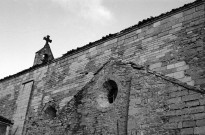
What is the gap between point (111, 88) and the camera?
7070 millimetres

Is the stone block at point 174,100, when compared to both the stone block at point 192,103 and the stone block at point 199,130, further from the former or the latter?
the stone block at point 199,130

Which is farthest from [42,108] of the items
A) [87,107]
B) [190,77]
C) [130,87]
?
[190,77]

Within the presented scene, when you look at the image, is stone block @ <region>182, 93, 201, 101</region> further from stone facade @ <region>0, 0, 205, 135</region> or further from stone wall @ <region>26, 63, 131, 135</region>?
stone wall @ <region>26, 63, 131, 135</region>

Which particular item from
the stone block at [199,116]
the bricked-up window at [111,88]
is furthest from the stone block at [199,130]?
the bricked-up window at [111,88]

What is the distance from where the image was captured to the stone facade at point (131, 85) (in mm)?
5242

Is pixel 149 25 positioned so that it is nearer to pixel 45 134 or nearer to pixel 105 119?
pixel 105 119

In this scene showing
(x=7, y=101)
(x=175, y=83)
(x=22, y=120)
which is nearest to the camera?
(x=175, y=83)

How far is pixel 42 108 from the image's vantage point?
33.1 ft

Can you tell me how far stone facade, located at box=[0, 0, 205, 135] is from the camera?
5.24 metres

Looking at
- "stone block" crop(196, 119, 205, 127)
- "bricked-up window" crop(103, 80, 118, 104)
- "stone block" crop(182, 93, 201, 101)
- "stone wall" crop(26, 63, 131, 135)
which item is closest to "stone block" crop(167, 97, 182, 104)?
"stone block" crop(182, 93, 201, 101)

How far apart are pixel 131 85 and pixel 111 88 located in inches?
42.7

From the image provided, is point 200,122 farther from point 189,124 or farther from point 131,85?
point 131,85

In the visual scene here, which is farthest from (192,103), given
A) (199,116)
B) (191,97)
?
(199,116)

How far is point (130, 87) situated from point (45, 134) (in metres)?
2.70
